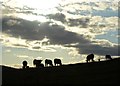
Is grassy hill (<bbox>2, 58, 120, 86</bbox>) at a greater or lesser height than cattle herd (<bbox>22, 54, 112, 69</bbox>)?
lesser

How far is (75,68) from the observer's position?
26000 millimetres

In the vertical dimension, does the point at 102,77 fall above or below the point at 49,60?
below

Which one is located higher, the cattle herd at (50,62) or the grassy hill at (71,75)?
the cattle herd at (50,62)

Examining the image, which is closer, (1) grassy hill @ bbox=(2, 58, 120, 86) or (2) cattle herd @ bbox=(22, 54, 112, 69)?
(1) grassy hill @ bbox=(2, 58, 120, 86)

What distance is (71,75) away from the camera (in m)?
26.0

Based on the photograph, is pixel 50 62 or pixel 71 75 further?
pixel 50 62

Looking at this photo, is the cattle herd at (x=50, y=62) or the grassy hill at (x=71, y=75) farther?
the cattle herd at (x=50, y=62)

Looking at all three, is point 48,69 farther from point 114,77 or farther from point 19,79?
point 114,77

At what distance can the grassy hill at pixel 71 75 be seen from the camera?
77.8ft

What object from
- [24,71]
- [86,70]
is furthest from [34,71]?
[86,70]

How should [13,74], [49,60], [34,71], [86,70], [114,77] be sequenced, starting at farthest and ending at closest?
1. [49,60]
2. [13,74]
3. [34,71]
4. [86,70]
5. [114,77]

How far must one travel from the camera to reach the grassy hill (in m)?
23.7

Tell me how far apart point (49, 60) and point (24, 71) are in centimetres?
612

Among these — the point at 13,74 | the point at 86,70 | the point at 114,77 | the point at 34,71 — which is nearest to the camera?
the point at 114,77
